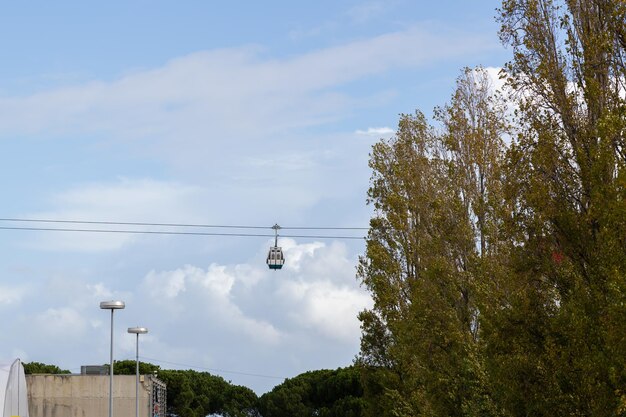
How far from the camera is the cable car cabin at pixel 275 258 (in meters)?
51.7

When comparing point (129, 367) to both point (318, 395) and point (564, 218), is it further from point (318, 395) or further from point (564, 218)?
point (564, 218)

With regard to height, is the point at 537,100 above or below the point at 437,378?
above

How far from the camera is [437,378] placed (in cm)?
3775

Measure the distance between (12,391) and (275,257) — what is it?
35916mm

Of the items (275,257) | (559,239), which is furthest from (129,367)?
(559,239)

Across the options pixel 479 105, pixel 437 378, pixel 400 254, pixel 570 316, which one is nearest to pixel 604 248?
pixel 570 316

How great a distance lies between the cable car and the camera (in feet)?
169

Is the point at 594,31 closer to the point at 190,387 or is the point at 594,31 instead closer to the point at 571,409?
the point at 571,409

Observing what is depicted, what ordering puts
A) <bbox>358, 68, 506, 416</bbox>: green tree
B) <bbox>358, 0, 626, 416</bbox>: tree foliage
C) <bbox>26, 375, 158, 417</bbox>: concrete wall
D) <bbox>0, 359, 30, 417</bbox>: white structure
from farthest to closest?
<bbox>26, 375, 158, 417</bbox>: concrete wall, <bbox>358, 68, 506, 416</bbox>: green tree, <bbox>358, 0, 626, 416</bbox>: tree foliage, <bbox>0, 359, 30, 417</bbox>: white structure

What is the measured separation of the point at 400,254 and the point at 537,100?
79.6ft

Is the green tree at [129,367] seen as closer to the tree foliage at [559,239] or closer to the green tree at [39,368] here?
the green tree at [39,368]

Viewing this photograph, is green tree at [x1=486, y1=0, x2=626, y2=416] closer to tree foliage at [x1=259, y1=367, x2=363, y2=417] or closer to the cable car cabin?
the cable car cabin

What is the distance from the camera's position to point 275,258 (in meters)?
51.8

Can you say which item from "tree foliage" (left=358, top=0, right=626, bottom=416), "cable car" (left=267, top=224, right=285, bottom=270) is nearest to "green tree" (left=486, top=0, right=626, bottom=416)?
"tree foliage" (left=358, top=0, right=626, bottom=416)
